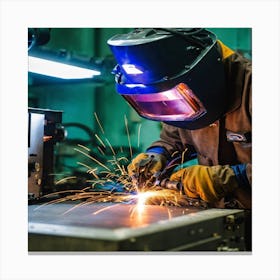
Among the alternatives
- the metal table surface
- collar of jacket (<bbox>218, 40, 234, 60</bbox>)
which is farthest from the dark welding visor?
the metal table surface

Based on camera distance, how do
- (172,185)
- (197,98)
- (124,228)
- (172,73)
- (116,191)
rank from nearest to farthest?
1. (124,228)
2. (172,73)
3. (197,98)
4. (172,185)
5. (116,191)

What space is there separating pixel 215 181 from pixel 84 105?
79 cm

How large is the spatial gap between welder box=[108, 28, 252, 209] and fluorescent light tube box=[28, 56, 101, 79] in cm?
45

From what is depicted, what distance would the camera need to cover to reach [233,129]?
2311 mm

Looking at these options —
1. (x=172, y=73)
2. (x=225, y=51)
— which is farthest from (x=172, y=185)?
(x=225, y=51)

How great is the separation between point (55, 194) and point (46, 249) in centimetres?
63

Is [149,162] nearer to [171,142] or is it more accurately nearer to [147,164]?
[147,164]

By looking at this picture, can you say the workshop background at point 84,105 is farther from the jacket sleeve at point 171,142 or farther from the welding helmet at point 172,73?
the welding helmet at point 172,73

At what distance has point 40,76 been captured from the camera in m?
A: 2.43
